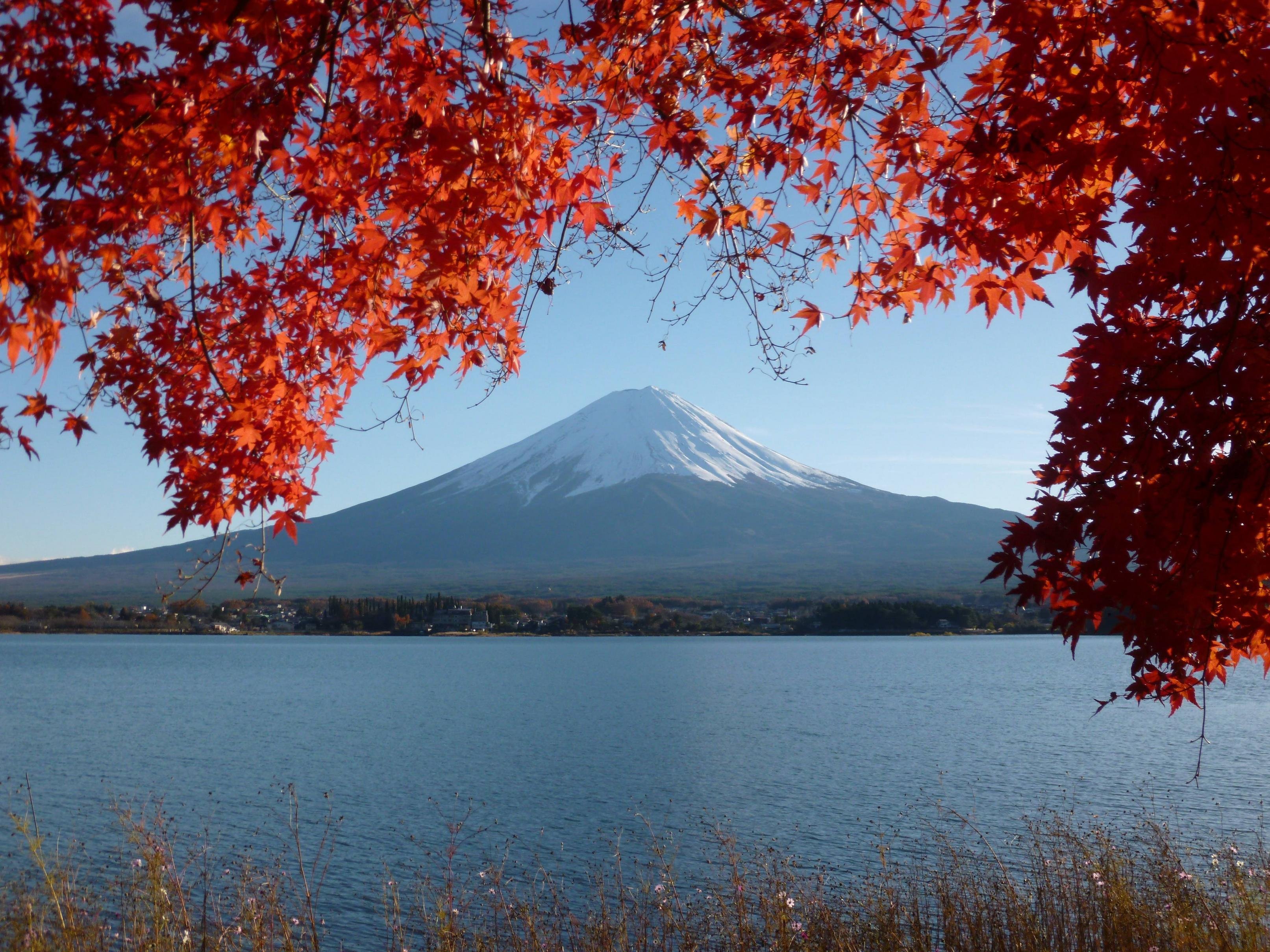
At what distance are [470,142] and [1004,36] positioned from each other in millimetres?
1775

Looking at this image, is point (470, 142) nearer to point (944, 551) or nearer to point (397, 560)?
point (944, 551)

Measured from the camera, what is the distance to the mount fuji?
10369cm

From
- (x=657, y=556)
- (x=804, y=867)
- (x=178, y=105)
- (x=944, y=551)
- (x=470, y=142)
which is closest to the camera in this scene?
(x=178, y=105)

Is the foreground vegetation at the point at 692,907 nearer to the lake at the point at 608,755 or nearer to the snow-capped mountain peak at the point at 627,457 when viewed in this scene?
the lake at the point at 608,755

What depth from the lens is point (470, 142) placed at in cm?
293

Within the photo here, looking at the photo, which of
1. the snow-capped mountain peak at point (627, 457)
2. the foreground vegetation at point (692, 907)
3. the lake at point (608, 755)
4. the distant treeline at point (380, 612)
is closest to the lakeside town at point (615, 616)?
the distant treeline at point (380, 612)

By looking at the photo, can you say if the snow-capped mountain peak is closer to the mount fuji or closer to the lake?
the mount fuji

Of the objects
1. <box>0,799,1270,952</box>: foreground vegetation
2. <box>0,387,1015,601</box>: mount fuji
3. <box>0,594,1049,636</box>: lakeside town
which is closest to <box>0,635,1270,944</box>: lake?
<box>0,799,1270,952</box>: foreground vegetation

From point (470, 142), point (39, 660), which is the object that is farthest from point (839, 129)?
point (39, 660)

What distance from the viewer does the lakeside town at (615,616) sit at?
248 feet

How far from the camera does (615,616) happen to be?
85250 millimetres

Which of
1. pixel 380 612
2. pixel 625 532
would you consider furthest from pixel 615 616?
pixel 625 532

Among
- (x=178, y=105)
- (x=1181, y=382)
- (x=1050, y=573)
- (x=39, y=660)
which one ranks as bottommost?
(x=39, y=660)

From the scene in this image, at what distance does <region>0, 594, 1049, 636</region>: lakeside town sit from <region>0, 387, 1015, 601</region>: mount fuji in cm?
593
